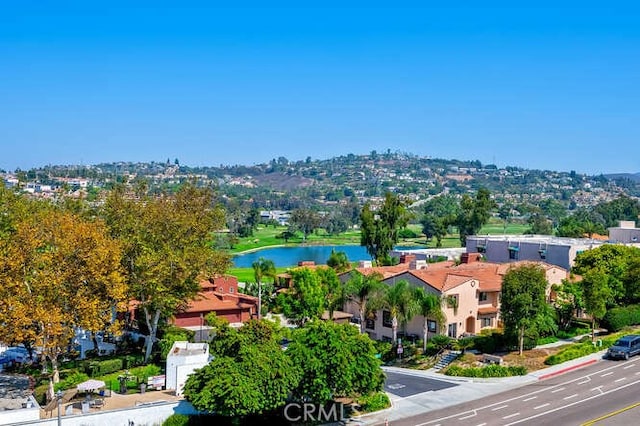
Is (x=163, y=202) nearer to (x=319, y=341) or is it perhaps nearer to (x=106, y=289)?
(x=106, y=289)

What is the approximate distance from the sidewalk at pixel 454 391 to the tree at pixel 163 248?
14378 mm

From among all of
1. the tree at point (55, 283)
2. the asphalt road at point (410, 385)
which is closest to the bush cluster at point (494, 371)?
the asphalt road at point (410, 385)

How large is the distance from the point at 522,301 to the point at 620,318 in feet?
41.2

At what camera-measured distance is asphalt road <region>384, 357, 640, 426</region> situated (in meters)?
31.7

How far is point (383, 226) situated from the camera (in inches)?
3233

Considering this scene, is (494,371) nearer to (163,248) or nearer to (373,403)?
(373,403)

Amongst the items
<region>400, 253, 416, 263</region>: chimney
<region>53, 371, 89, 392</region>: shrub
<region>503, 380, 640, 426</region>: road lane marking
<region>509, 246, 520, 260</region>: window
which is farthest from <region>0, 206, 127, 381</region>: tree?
<region>509, 246, 520, 260</region>: window

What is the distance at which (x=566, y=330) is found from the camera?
165ft

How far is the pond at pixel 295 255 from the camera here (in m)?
145

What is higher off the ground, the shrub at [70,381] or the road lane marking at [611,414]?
the shrub at [70,381]

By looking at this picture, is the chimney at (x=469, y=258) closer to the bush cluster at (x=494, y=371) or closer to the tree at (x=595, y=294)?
the tree at (x=595, y=294)

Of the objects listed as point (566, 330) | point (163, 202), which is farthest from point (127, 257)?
point (566, 330)

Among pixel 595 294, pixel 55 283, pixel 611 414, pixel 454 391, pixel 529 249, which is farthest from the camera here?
pixel 529 249

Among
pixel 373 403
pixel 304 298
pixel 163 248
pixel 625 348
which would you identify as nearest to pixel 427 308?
pixel 304 298
